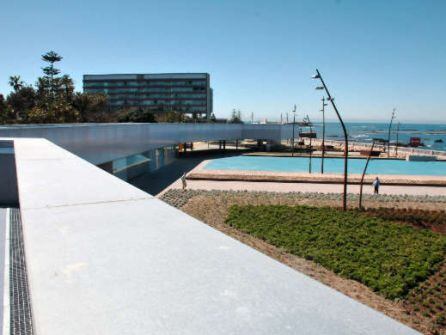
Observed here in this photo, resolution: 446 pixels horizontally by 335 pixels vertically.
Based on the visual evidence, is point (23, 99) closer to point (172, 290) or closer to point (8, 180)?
point (8, 180)

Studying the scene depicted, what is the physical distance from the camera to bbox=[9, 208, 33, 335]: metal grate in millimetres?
3174

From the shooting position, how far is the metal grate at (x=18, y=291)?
3.17 meters

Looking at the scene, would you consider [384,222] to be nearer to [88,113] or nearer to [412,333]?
[412,333]

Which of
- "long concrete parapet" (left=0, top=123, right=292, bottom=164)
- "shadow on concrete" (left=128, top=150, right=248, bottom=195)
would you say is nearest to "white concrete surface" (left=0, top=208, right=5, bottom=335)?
"long concrete parapet" (left=0, top=123, right=292, bottom=164)

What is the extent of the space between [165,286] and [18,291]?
3.25 m

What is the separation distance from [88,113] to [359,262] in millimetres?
49621

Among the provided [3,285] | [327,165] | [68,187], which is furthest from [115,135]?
[327,165]

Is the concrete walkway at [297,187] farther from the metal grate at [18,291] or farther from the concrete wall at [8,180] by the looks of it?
the metal grate at [18,291]

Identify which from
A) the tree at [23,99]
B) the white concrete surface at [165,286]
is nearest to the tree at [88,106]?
the tree at [23,99]

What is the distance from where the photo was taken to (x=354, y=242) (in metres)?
14.5

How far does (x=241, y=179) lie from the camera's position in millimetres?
30453

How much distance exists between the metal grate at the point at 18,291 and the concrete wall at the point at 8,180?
11.4 ft

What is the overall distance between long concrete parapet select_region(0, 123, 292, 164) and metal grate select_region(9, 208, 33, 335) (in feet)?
31.8

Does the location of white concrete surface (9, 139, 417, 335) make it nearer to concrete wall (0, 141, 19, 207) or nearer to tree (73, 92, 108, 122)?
concrete wall (0, 141, 19, 207)
